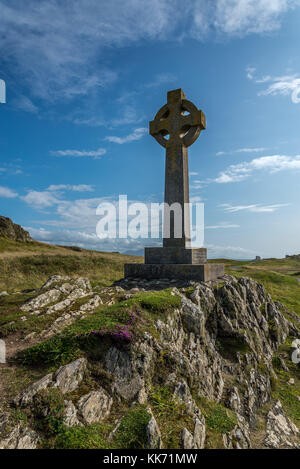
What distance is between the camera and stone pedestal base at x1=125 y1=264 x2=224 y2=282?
1330cm

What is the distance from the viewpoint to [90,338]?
6906mm

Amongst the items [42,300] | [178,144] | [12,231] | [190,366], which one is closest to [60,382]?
[190,366]

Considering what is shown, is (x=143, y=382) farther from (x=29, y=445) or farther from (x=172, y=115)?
(x=172, y=115)

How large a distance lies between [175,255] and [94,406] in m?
10.2

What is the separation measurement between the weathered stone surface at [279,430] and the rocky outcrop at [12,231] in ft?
181

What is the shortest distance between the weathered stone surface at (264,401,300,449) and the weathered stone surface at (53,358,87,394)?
Result: 5.57 metres

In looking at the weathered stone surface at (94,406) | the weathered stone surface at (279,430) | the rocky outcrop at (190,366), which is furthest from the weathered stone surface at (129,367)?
the weathered stone surface at (279,430)

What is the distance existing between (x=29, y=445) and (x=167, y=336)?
14.7 ft

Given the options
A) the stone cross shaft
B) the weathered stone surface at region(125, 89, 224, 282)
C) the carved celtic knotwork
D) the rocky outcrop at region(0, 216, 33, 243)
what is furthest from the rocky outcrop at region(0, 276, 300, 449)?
the rocky outcrop at region(0, 216, 33, 243)

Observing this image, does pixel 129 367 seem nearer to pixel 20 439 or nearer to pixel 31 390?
pixel 31 390

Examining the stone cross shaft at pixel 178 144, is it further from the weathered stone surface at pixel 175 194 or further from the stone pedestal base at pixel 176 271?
the stone pedestal base at pixel 176 271

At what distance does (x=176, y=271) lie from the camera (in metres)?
13.9

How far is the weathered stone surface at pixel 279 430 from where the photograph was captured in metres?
7.38
